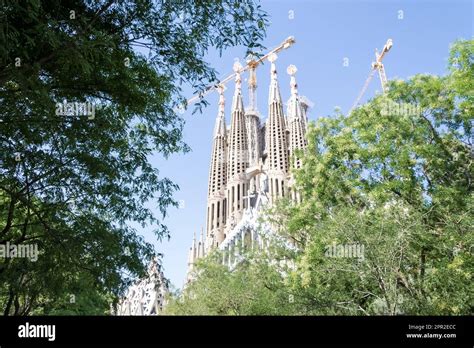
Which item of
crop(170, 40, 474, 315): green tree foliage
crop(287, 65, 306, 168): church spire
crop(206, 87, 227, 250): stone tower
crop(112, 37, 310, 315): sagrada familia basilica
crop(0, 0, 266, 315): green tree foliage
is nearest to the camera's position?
crop(0, 0, 266, 315): green tree foliage

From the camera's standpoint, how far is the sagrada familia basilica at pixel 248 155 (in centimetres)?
5806

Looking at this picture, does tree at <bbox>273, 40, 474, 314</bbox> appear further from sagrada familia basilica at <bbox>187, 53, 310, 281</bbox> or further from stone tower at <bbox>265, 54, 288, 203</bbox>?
stone tower at <bbox>265, 54, 288, 203</bbox>

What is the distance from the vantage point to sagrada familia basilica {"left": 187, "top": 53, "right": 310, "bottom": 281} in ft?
190

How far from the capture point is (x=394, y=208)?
42.1 feet

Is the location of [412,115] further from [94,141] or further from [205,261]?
[205,261]

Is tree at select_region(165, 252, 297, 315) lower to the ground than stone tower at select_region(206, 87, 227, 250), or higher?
lower

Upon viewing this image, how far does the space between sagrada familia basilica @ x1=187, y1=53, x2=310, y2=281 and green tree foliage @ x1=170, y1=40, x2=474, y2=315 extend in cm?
3705

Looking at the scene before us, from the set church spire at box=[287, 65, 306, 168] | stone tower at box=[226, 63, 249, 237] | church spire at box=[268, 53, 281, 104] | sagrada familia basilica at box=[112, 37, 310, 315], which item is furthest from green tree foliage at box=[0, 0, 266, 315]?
church spire at box=[268, 53, 281, 104]

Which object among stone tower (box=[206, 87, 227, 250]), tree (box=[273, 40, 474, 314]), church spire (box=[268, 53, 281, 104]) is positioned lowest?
tree (box=[273, 40, 474, 314])

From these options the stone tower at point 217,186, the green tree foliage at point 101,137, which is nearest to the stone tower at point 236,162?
the stone tower at point 217,186

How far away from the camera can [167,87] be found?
882cm

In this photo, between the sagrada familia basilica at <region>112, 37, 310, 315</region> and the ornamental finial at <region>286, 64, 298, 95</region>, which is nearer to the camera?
the sagrada familia basilica at <region>112, 37, 310, 315</region>
